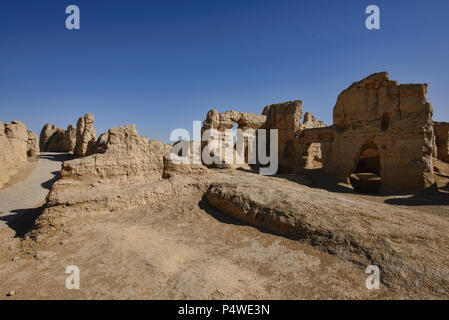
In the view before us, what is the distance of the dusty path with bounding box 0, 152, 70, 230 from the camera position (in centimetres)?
848

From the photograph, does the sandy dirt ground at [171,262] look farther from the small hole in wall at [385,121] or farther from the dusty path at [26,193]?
the small hole in wall at [385,121]

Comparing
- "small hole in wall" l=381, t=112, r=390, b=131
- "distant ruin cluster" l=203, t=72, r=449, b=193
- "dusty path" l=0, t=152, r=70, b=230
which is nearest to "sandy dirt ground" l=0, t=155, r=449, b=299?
"dusty path" l=0, t=152, r=70, b=230

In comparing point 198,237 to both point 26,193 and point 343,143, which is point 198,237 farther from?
point 343,143

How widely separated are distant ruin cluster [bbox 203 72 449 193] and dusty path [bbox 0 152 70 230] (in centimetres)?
971

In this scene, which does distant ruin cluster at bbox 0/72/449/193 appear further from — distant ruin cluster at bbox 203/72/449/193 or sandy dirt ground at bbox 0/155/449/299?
sandy dirt ground at bbox 0/155/449/299

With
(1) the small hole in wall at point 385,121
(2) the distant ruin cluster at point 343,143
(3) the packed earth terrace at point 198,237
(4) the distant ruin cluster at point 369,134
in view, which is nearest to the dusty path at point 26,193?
(3) the packed earth terrace at point 198,237

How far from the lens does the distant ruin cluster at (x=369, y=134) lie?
35.2ft

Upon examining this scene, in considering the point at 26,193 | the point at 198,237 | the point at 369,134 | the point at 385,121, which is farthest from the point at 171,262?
the point at 385,121

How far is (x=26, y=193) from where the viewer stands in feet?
36.8

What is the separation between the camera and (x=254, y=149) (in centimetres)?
1748

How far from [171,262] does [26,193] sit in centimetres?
1207
